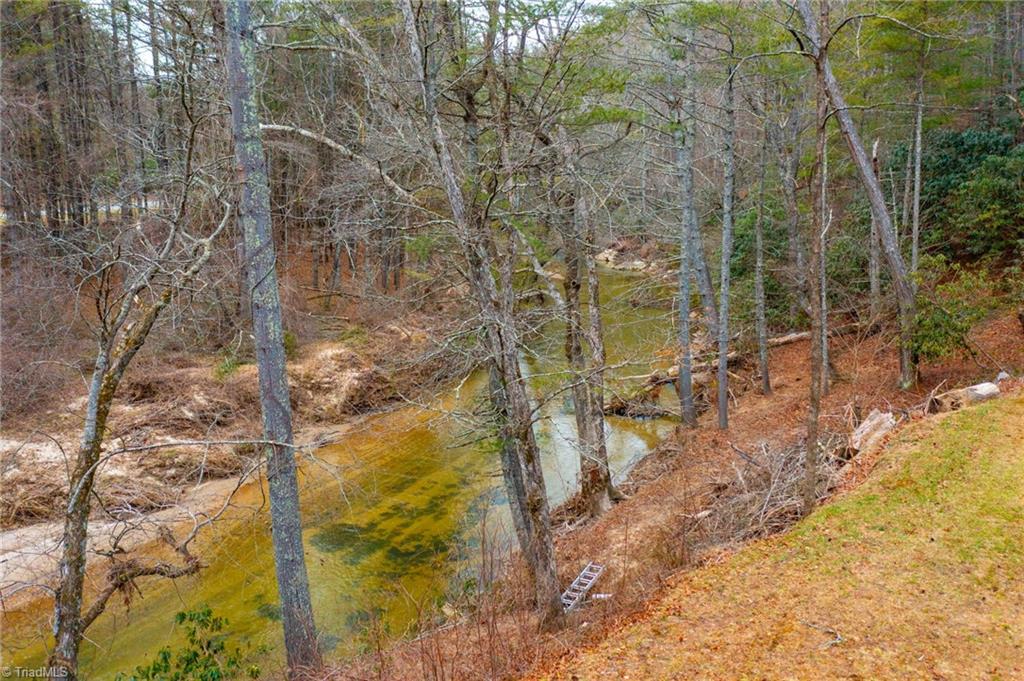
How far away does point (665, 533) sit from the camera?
7.79m

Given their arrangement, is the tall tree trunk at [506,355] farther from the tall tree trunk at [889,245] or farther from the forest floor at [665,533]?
the tall tree trunk at [889,245]

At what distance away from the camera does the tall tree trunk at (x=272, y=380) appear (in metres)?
6.30

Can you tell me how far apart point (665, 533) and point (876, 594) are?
8.40 ft

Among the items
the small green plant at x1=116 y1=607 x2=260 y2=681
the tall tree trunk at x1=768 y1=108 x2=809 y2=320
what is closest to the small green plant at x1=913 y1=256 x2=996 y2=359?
the tall tree trunk at x1=768 y1=108 x2=809 y2=320

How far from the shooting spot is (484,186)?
802 cm

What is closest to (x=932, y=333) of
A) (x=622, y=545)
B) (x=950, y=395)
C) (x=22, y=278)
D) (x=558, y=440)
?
(x=950, y=395)

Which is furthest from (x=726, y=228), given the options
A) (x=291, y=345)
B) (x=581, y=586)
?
(x=291, y=345)

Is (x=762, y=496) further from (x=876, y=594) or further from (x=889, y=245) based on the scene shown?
(x=889, y=245)

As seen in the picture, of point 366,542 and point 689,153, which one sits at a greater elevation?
point 689,153

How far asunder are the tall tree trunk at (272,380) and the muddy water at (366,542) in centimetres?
38

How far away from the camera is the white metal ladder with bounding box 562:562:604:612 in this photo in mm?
7648

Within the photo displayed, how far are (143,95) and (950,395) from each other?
2161 centimetres

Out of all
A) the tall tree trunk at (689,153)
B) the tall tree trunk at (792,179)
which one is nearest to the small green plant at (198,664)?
the tall tree trunk at (689,153)

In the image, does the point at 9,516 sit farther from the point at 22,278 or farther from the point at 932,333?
the point at 932,333
